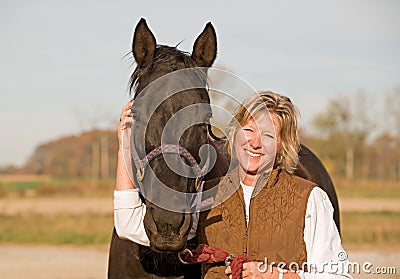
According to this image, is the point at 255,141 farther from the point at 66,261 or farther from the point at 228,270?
the point at 66,261

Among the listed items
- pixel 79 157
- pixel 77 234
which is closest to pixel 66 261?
pixel 77 234

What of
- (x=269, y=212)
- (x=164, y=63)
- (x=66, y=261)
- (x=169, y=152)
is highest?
(x=164, y=63)

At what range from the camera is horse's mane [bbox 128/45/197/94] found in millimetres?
3164

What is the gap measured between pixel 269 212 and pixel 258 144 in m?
0.37

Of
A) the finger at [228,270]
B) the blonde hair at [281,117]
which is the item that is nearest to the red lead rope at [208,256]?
the finger at [228,270]

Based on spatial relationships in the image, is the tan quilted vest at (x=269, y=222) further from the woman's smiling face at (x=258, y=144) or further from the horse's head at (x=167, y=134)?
the horse's head at (x=167, y=134)

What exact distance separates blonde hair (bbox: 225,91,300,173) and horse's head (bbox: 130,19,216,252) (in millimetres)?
315

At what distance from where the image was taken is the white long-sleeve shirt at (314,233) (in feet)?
10.1

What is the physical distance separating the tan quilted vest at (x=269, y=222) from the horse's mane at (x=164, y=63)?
0.72m

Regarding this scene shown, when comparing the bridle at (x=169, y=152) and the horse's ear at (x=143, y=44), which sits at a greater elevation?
the horse's ear at (x=143, y=44)

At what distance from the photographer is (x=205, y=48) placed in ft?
10.9

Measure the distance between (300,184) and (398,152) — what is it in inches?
1949

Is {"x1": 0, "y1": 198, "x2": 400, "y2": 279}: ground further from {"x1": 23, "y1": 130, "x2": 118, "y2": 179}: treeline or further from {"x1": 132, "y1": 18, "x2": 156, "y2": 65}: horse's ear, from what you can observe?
{"x1": 23, "y1": 130, "x2": 118, "y2": 179}: treeline

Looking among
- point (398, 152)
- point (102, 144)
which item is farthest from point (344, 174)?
point (102, 144)
